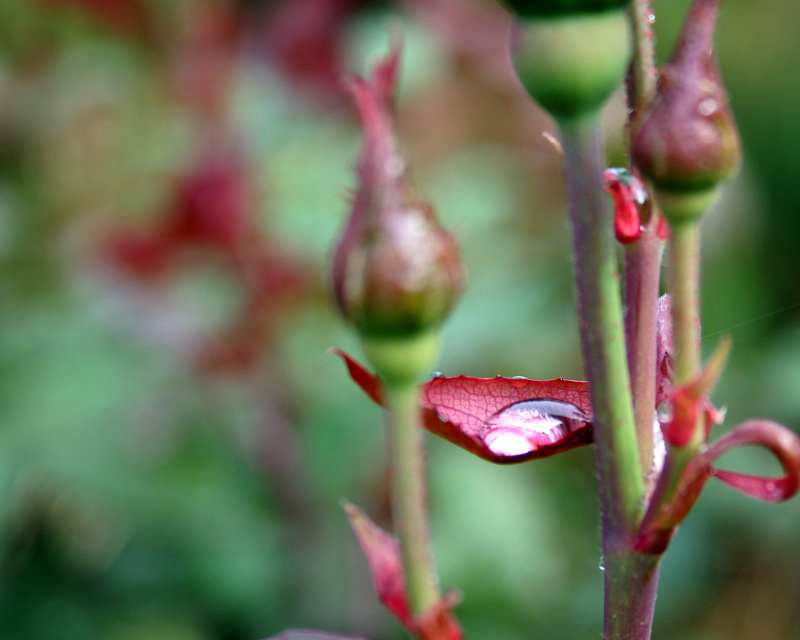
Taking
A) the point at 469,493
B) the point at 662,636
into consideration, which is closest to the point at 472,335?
the point at 469,493

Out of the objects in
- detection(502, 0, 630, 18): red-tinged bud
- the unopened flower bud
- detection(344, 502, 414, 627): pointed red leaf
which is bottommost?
detection(344, 502, 414, 627): pointed red leaf

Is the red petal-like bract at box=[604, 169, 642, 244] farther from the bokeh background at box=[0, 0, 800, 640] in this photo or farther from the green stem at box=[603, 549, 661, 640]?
the bokeh background at box=[0, 0, 800, 640]

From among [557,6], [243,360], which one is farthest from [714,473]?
[243,360]

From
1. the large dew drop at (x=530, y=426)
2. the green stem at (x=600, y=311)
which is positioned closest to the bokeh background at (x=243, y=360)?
the large dew drop at (x=530, y=426)

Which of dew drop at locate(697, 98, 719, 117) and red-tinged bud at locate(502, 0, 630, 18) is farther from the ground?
red-tinged bud at locate(502, 0, 630, 18)

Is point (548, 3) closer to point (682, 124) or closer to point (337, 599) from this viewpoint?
point (682, 124)

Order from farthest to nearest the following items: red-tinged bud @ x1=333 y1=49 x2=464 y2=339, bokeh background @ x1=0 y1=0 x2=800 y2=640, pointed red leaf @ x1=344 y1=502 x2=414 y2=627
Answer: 1. bokeh background @ x1=0 y1=0 x2=800 y2=640
2. pointed red leaf @ x1=344 y1=502 x2=414 y2=627
3. red-tinged bud @ x1=333 y1=49 x2=464 y2=339

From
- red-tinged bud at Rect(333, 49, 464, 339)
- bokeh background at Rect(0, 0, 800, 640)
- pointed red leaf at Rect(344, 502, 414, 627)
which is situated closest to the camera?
red-tinged bud at Rect(333, 49, 464, 339)

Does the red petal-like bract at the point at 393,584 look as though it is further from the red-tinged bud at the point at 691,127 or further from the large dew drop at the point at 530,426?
the red-tinged bud at the point at 691,127

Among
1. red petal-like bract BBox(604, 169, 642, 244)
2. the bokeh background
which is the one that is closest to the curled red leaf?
red petal-like bract BBox(604, 169, 642, 244)
